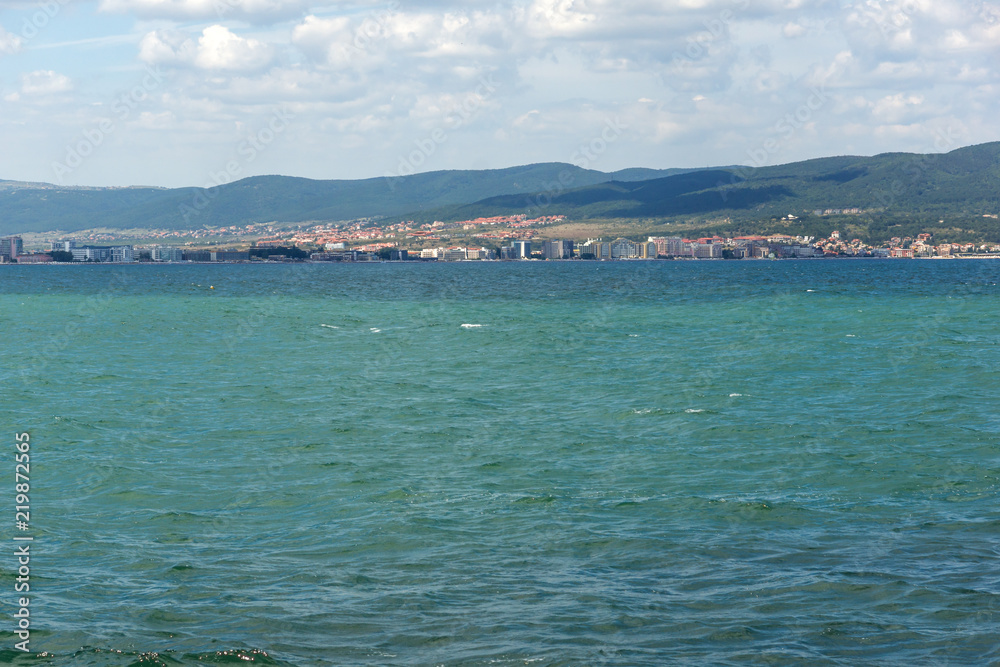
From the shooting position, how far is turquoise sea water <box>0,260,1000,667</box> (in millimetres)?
11578

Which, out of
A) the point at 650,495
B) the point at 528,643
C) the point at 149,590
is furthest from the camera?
the point at 650,495

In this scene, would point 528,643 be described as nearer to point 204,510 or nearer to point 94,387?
point 204,510

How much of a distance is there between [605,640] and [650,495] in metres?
7.04

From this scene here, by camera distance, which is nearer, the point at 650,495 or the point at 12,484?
the point at 650,495

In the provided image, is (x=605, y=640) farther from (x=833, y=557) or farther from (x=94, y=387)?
(x=94, y=387)

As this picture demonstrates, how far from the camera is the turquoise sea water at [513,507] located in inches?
456

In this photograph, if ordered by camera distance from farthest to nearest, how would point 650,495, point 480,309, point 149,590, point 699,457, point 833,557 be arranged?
point 480,309, point 699,457, point 650,495, point 833,557, point 149,590

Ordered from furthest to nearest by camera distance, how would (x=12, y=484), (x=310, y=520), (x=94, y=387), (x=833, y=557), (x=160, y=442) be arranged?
(x=94, y=387)
(x=160, y=442)
(x=12, y=484)
(x=310, y=520)
(x=833, y=557)

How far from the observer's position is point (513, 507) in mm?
17453

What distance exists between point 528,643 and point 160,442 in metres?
15.7

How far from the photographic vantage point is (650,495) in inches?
716

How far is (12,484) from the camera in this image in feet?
63.6

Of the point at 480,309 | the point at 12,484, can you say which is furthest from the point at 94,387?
the point at 480,309

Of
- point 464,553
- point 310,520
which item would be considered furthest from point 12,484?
point 464,553
